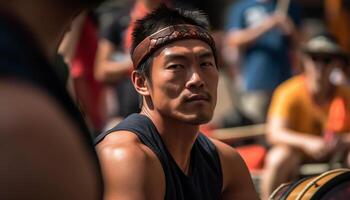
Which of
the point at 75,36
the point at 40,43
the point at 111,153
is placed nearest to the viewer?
the point at 40,43

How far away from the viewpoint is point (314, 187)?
3.24 m

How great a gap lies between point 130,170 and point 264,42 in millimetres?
4438

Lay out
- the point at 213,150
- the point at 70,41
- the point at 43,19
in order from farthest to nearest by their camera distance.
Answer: the point at 70,41 → the point at 213,150 → the point at 43,19

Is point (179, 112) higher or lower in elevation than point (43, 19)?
lower

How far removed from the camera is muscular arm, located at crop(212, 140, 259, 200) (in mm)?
3479

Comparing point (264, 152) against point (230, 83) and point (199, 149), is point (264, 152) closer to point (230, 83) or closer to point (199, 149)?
point (230, 83)

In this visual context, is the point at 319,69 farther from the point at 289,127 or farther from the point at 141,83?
the point at 141,83

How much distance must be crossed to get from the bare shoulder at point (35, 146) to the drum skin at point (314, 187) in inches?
72.3

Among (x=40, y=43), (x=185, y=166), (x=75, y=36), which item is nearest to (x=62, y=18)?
(x=40, y=43)

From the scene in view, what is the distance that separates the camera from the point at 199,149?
11.3ft

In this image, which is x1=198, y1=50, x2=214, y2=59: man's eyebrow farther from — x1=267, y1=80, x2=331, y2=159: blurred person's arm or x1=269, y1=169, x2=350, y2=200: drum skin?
x1=267, y1=80, x2=331, y2=159: blurred person's arm

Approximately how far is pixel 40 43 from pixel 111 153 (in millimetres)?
1533

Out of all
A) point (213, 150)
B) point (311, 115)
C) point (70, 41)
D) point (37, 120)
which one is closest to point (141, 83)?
point (213, 150)

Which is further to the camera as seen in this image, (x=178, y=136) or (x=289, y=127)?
(x=289, y=127)
